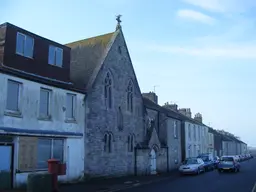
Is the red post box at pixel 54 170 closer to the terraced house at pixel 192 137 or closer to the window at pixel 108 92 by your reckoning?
the window at pixel 108 92

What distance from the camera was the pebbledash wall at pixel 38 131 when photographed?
18.4 metres

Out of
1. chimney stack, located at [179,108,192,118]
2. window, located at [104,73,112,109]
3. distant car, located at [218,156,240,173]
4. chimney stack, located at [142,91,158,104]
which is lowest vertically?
distant car, located at [218,156,240,173]

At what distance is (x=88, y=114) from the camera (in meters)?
25.1

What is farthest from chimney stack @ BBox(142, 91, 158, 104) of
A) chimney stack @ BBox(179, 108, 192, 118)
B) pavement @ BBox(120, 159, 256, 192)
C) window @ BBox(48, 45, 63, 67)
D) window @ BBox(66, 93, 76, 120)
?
window @ BBox(48, 45, 63, 67)

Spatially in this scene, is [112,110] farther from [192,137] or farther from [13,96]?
[192,137]

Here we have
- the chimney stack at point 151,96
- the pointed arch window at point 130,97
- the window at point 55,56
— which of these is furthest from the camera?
the chimney stack at point 151,96

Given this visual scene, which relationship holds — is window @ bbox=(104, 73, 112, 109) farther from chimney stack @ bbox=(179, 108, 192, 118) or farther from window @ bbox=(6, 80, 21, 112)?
chimney stack @ bbox=(179, 108, 192, 118)

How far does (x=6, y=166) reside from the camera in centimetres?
1794

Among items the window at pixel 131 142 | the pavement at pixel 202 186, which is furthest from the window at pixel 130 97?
the pavement at pixel 202 186

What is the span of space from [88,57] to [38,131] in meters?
11.4

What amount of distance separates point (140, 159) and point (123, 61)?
30.7 feet

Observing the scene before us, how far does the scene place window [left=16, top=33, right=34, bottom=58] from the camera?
67.3ft

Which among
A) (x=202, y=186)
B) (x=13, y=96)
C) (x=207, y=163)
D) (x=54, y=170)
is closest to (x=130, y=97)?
(x=202, y=186)

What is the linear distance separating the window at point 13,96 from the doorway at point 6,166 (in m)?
2.12
